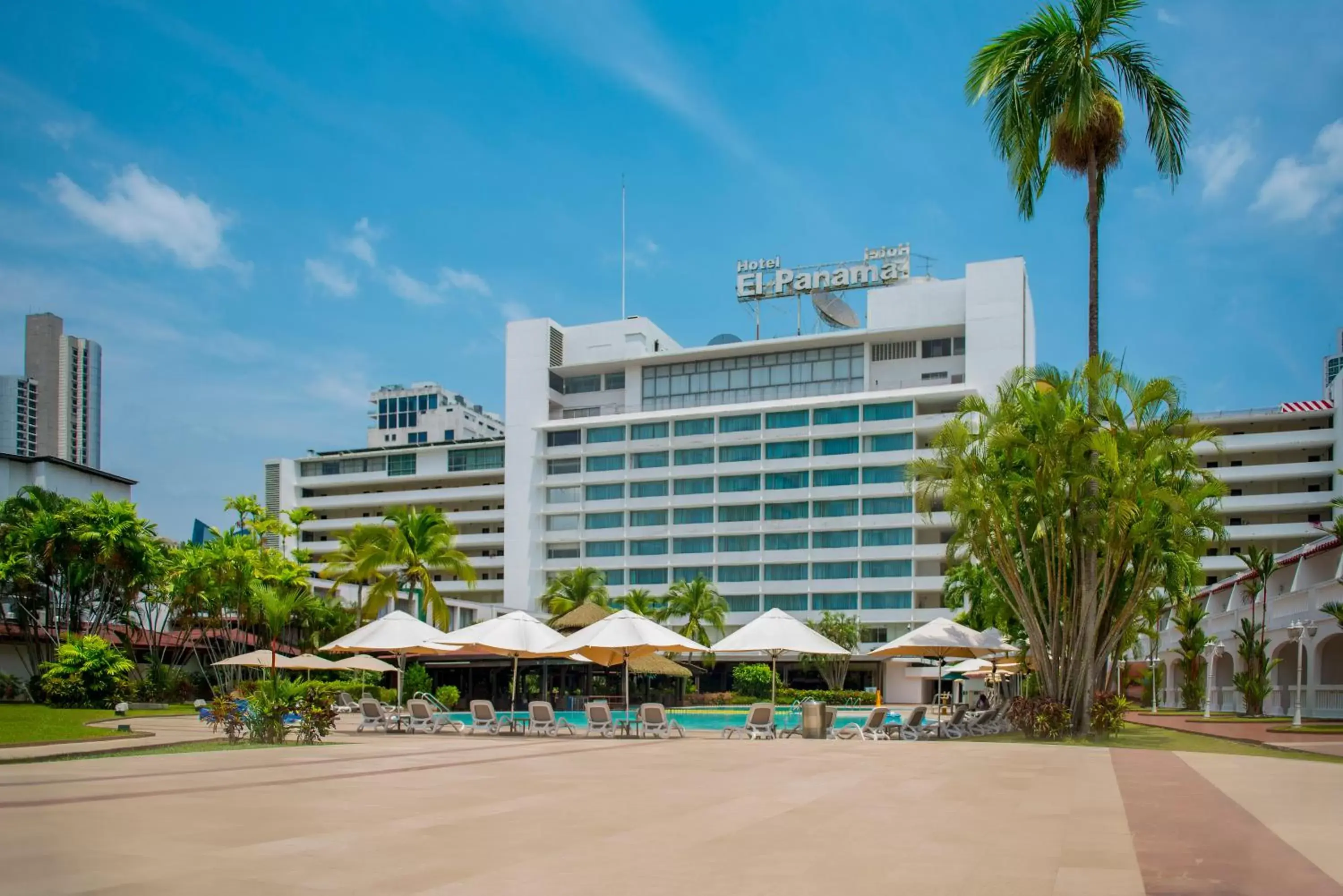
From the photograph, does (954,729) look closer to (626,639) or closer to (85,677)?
(626,639)

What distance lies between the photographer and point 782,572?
2995 inches

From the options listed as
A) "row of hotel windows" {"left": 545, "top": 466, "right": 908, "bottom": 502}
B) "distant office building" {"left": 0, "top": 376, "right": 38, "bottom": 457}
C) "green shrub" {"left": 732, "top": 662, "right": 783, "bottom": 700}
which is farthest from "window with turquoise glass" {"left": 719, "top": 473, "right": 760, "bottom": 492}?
"distant office building" {"left": 0, "top": 376, "right": 38, "bottom": 457}

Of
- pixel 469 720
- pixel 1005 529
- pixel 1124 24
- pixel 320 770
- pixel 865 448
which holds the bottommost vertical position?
pixel 469 720

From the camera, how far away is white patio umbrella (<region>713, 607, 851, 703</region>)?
24.9 m

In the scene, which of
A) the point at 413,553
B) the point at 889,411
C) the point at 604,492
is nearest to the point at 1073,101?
the point at 413,553

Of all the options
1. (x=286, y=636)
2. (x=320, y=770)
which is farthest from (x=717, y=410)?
(x=320, y=770)

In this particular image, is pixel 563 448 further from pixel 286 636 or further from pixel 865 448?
pixel 286 636

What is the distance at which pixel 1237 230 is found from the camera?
80.7 ft

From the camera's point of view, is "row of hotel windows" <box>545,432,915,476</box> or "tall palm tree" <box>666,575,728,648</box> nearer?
"tall palm tree" <box>666,575,728,648</box>

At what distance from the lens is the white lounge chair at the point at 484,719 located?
83.3 feet

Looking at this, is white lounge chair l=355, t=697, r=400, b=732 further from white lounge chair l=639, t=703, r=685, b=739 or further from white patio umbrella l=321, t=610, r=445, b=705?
white lounge chair l=639, t=703, r=685, b=739

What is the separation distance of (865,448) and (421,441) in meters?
→ 61.1

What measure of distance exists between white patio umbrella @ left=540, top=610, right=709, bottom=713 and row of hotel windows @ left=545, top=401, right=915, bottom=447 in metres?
50.3

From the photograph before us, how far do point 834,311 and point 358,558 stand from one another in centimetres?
4234
